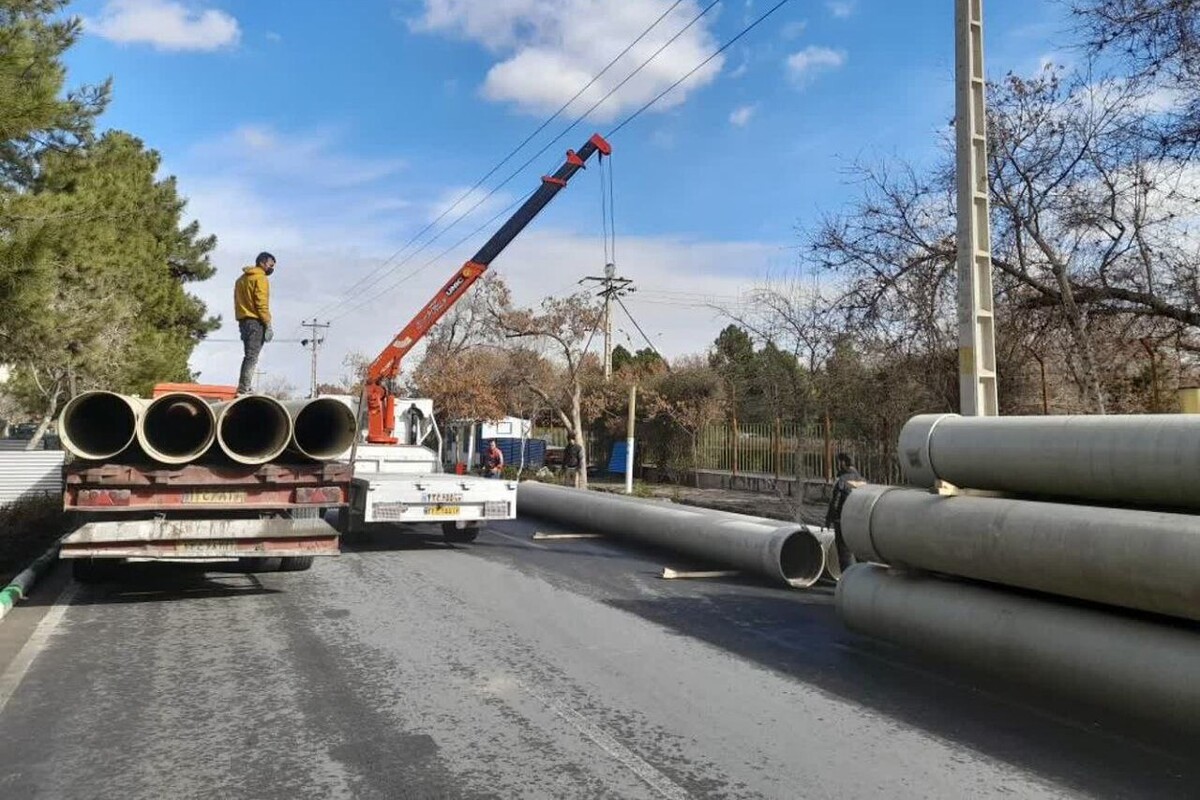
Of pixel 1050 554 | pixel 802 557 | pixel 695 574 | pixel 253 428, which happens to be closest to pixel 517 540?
pixel 695 574

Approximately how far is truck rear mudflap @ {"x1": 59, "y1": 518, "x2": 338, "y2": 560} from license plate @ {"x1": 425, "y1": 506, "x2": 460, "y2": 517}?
2864mm

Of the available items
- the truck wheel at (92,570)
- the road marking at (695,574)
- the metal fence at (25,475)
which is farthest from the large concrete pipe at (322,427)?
the metal fence at (25,475)

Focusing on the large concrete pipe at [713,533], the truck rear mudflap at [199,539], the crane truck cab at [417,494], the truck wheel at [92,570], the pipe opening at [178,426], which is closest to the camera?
the truck rear mudflap at [199,539]

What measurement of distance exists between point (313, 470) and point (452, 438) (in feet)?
80.1

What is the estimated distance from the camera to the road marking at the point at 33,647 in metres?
5.75

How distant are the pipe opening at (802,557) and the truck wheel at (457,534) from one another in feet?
16.2

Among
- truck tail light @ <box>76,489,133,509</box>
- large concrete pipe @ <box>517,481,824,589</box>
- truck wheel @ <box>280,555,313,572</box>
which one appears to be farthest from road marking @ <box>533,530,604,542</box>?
truck tail light @ <box>76,489,133,509</box>

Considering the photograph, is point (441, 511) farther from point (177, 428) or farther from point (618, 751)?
point (618, 751)

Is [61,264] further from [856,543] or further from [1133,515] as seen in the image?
[1133,515]

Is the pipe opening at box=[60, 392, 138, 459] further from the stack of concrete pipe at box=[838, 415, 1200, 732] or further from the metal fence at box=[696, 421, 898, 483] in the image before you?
the metal fence at box=[696, 421, 898, 483]

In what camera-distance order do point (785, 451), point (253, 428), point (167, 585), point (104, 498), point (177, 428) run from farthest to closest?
1. point (785, 451)
2. point (167, 585)
3. point (253, 428)
4. point (177, 428)
5. point (104, 498)

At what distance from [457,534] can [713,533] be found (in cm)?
424

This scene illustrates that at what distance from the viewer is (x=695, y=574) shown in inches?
407

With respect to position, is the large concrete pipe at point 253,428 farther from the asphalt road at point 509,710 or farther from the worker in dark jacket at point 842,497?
the worker in dark jacket at point 842,497
